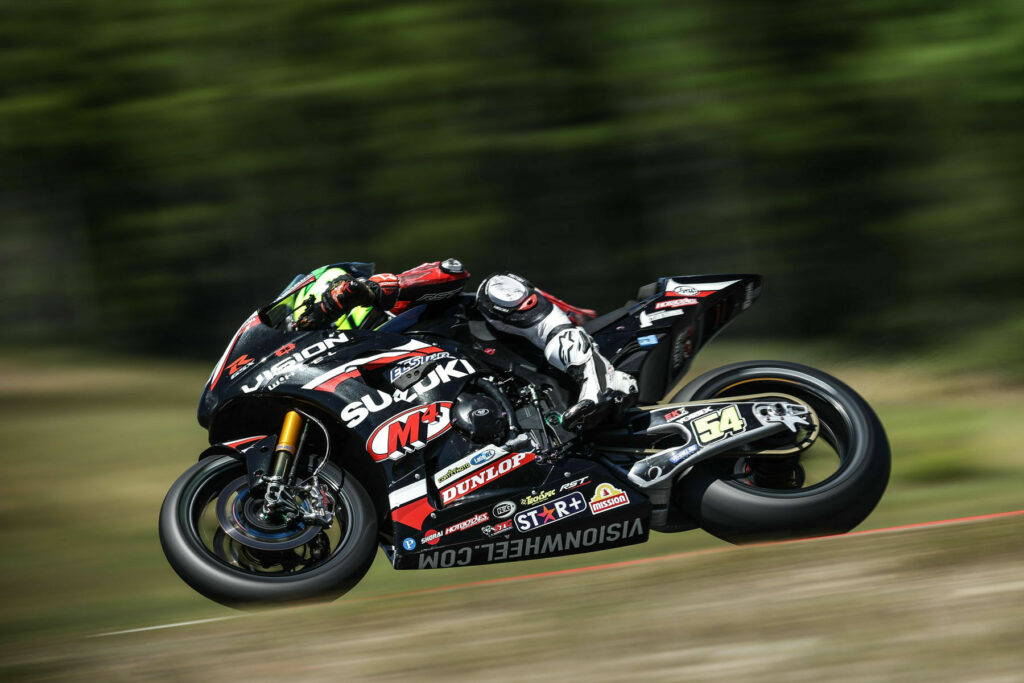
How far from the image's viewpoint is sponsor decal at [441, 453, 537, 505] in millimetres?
4477

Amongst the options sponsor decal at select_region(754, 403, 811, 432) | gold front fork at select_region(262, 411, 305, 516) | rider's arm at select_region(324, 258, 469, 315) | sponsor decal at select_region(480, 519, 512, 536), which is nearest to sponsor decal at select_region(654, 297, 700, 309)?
sponsor decal at select_region(754, 403, 811, 432)

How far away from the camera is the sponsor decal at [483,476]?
14.7 ft

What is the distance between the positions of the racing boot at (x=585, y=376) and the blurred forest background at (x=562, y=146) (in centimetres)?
476

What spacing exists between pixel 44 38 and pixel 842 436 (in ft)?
26.2

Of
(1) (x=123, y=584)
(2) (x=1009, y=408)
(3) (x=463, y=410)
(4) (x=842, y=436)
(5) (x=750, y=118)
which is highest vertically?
(5) (x=750, y=118)

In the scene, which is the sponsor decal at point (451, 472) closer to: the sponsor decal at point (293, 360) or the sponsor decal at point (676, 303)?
the sponsor decal at point (293, 360)

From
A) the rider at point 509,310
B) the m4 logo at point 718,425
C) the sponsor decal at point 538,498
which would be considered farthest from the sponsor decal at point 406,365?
the m4 logo at point 718,425

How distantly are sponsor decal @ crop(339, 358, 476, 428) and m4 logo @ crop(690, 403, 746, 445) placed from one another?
981 millimetres

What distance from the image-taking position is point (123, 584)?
4980mm

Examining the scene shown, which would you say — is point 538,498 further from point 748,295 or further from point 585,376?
point 748,295

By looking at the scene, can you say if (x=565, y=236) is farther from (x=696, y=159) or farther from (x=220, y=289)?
(x=220, y=289)

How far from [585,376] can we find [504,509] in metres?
0.63

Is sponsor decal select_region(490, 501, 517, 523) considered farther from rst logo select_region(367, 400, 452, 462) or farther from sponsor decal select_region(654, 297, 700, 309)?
sponsor decal select_region(654, 297, 700, 309)

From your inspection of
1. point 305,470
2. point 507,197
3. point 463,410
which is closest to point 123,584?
point 305,470
